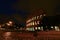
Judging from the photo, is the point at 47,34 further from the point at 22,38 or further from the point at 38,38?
the point at 22,38

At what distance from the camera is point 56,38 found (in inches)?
555

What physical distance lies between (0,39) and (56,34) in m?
5.22

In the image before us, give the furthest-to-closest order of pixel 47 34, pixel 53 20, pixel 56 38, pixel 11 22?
pixel 11 22
pixel 53 20
pixel 47 34
pixel 56 38

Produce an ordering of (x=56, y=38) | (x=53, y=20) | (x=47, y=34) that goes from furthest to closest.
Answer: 1. (x=53, y=20)
2. (x=47, y=34)
3. (x=56, y=38)

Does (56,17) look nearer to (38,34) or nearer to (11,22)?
(38,34)

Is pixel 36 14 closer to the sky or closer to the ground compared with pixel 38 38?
closer to the sky

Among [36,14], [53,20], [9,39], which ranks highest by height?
[36,14]

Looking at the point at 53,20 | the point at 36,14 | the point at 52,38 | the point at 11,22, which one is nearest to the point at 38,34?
the point at 52,38

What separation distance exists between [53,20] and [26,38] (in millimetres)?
19907

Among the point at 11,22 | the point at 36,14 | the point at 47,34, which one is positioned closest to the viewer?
the point at 47,34

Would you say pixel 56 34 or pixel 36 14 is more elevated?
pixel 36 14

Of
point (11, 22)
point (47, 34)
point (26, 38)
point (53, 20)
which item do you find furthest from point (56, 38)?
point (11, 22)

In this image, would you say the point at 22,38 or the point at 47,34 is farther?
the point at 22,38

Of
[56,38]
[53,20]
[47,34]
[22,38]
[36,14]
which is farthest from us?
[36,14]
